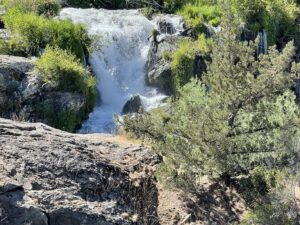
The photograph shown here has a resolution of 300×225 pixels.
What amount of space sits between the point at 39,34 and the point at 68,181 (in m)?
8.48

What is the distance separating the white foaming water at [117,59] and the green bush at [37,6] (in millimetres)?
610

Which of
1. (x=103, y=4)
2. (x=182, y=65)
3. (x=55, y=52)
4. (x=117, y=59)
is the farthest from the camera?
(x=103, y=4)

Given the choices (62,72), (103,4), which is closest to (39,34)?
(62,72)

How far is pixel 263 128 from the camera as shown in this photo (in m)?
7.63

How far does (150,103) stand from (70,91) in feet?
9.47

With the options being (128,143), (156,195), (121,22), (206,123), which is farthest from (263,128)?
(121,22)

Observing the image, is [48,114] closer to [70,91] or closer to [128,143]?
[70,91]

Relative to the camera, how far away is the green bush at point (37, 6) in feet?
55.3

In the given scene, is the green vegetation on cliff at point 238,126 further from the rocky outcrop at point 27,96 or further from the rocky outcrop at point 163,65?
the rocky outcrop at point 163,65

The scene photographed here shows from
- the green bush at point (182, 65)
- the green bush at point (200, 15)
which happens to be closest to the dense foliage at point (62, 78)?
the green bush at point (182, 65)

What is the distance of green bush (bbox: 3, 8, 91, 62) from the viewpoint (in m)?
14.5

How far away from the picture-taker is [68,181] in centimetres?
690

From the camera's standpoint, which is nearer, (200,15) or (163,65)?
(163,65)

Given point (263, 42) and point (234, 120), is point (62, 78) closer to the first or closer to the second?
point (234, 120)
